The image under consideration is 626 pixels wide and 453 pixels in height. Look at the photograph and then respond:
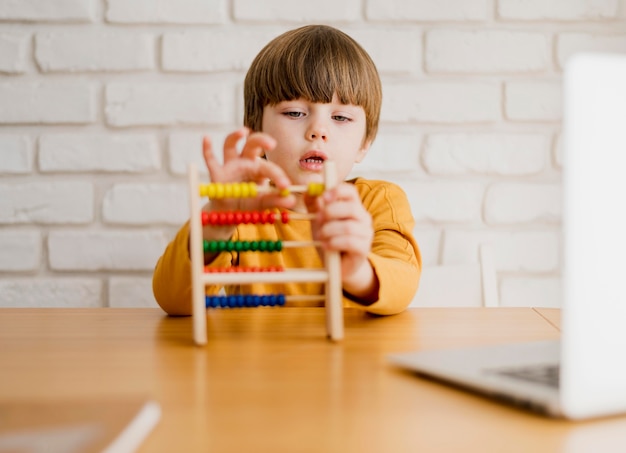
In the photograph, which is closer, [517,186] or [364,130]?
[364,130]

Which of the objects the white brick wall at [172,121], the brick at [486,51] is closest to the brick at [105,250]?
the white brick wall at [172,121]

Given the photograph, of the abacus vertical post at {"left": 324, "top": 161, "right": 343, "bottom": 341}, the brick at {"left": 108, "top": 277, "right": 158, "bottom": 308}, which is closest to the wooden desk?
the abacus vertical post at {"left": 324, "top": 161, "right": 343, "bottom": 341}

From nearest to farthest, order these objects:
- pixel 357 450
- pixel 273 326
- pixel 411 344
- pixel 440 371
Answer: pixel 357 450, pixel 440 371, pixel 411 344, pixel 273 326

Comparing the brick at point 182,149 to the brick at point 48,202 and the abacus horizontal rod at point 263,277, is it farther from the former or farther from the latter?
the abacus horizontal rod at point 263,277

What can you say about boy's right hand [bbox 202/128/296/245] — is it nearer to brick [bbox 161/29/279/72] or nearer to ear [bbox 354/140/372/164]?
ear [bbox 354/140/372/164]

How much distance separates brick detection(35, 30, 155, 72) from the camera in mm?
1444

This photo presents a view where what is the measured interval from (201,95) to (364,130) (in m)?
0.36

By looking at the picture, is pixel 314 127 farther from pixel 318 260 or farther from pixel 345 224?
pixel 345 224

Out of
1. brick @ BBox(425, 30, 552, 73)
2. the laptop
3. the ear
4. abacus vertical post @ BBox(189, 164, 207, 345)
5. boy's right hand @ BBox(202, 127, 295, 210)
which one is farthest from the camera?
brick @ BBox(425, 30, 552, 73)

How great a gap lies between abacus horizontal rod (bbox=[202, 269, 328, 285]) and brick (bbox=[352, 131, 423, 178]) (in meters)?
0.71

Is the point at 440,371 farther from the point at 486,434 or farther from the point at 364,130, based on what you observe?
the point at 364,130

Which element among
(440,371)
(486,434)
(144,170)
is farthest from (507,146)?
(486,434)

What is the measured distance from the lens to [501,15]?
1.47m

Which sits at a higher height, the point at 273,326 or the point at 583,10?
the point at 583,10
